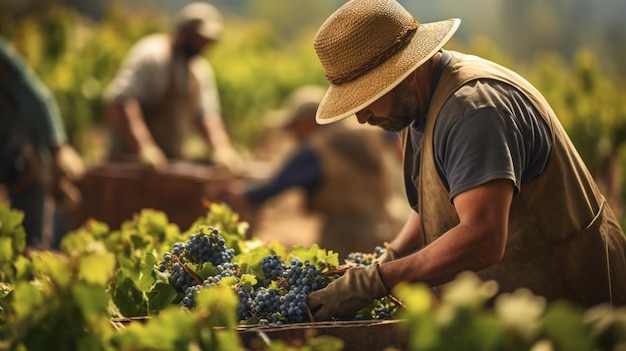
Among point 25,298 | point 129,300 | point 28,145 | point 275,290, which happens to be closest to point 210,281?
point 275,290

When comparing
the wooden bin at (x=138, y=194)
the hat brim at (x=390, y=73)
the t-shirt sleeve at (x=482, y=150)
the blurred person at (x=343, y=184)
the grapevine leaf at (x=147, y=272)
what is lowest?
the blurred person at (x=343, y=184)

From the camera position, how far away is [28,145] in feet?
20.3

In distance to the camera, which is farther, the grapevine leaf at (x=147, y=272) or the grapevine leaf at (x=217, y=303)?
the grapevine leaf at (x=147, y=272)

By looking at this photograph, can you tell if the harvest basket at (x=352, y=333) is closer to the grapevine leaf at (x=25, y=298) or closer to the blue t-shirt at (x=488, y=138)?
the grapevine leaf at (x=25, y=298)

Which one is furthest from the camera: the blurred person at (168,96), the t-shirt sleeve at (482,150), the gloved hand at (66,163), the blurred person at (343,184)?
the blurred person at (168,96)

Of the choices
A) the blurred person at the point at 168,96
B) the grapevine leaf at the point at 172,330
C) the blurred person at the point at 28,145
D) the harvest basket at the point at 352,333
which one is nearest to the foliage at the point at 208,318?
the grapevine leaf at the point at 172,330

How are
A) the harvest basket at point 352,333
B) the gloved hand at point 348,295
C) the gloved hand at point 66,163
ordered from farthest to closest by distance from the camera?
1. the gloved hand at point 66,163
2. the gloved hand at point 348,295
3. the harvest basket at point 352,333

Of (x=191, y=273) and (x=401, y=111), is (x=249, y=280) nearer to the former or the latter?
(x=191, y=273)

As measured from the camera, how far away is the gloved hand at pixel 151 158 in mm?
7242

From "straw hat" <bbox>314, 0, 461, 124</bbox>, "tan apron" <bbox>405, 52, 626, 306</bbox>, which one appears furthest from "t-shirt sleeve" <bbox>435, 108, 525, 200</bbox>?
"straw hat" <bbox>314, 0, 461, 124</bbox>

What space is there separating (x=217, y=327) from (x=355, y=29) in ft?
3.45

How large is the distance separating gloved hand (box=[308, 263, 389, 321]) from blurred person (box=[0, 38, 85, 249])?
3.63m

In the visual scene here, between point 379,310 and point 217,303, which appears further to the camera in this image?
point 379,310

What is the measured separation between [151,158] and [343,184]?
141cm
